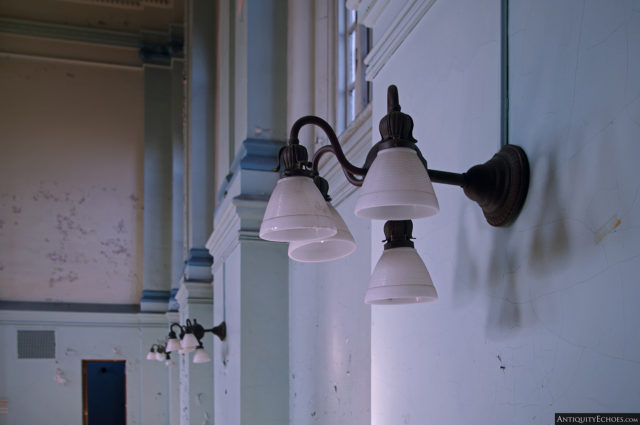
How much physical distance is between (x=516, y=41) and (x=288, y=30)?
135 inches

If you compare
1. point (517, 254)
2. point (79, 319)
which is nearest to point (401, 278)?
point (517, 254)

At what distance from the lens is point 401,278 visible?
154 cm

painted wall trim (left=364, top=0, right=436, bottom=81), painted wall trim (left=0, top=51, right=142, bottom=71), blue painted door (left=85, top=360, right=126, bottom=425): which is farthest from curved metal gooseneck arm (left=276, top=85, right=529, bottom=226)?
painted wall trim (left=0, top=51, right=142, bottom=71)

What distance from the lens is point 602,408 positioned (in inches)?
43.7

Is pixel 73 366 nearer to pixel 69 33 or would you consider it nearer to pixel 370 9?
pixel 69 33

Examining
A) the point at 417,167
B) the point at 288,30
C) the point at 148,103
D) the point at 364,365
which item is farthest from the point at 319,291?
the point at 148,103

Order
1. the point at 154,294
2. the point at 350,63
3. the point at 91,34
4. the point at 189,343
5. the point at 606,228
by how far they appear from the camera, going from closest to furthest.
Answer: the point at 606,228, the point at 350,63, the point at 189,343, the point at 154,294, the point at 91,34

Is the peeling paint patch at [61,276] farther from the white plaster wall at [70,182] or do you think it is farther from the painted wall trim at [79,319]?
the painted wall trim at [79,319]

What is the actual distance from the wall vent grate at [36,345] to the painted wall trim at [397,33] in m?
10.5

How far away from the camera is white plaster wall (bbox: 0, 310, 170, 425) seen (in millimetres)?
10984

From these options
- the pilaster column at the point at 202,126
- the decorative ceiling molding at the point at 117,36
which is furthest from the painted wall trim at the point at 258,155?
the decorative ceiling molding at the point at 117,36

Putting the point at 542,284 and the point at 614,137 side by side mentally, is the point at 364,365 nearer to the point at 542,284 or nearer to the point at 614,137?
the point at 542,284

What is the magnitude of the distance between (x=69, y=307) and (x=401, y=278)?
36.0 ft

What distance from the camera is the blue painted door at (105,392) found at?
38.0 feet
